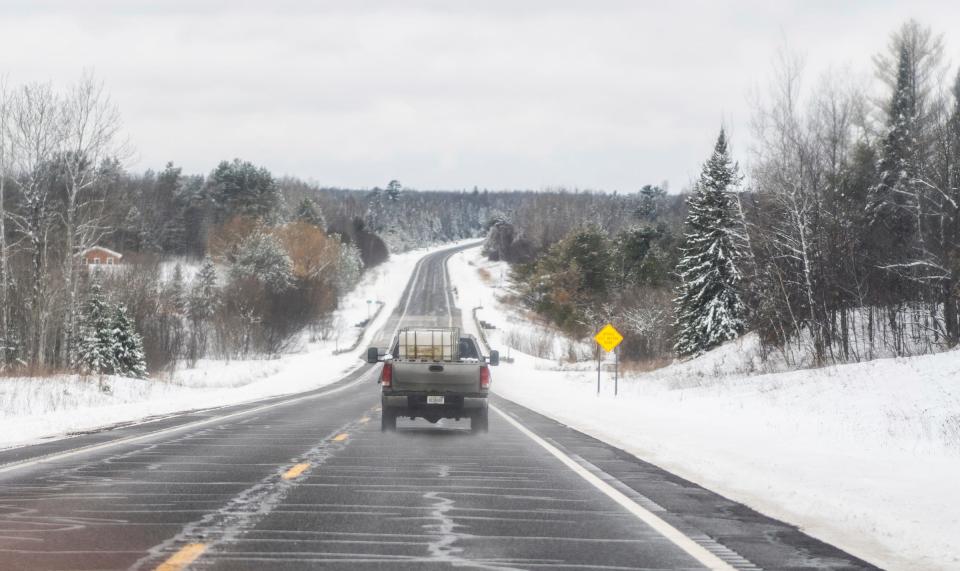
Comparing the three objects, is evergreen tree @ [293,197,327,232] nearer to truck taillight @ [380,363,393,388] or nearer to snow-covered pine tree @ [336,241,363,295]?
snow-covered pine tree @ [336,241,363,295]

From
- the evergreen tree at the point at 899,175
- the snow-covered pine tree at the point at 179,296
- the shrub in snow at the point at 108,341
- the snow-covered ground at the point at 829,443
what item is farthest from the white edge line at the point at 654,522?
the snow-covered pine tree at the point at 179,296

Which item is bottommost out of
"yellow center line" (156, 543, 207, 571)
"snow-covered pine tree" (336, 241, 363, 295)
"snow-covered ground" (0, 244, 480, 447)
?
"snow-covered ground" (0, 244, 480, 447)

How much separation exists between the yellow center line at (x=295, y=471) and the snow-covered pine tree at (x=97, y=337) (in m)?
43.5

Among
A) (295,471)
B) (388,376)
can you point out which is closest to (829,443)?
(388,376)

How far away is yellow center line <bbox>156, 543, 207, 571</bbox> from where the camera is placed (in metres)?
5.80

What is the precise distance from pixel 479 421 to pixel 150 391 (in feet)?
72.4

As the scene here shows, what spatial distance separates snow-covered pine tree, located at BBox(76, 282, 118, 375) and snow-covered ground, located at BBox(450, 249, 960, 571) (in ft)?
91.3

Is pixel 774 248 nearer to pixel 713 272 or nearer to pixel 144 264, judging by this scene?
pixel 713 272

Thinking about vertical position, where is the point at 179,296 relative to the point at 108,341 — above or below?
above

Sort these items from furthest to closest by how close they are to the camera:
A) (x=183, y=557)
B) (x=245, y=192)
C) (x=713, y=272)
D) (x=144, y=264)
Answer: (x=245, y=192), (x=144, y=264), (x=713, y=272), (x=183, y=557)

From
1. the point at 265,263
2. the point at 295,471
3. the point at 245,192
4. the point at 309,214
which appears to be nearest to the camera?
the point at 295,471

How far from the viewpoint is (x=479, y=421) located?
18.1 meters

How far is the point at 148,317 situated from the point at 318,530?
64.1 metres

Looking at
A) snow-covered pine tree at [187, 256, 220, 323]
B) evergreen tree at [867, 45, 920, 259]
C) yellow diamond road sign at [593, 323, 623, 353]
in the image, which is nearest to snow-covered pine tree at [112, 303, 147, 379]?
snow-covered pine tree at [187, 256, 220, 323]
